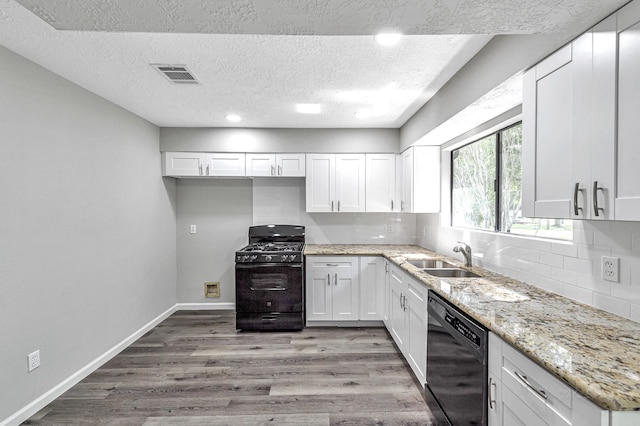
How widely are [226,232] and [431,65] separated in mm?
3252

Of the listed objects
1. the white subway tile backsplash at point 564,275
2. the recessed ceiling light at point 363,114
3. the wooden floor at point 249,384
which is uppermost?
the recessed ceiling light at point 363,114

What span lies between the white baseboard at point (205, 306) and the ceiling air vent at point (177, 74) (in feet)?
9.78

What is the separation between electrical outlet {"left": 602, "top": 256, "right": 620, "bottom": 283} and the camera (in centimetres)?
144

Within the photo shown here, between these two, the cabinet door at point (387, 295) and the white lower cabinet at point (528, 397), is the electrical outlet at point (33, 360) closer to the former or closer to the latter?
the white lower cabinet at point (528, 397)

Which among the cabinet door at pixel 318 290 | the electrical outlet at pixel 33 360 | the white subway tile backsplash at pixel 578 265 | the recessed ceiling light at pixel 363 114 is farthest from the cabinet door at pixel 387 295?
the electrical outlet at pixel 33 360

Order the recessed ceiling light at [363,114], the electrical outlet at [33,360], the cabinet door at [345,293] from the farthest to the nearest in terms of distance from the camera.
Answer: the cabinet door at [345,293] < the recessed ceiling light at [363,114] < the electrical outlet at [33,360]

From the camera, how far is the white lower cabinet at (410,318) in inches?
88.3

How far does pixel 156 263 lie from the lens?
12.2 ft

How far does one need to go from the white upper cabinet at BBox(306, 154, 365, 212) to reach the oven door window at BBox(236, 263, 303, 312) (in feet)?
2.88

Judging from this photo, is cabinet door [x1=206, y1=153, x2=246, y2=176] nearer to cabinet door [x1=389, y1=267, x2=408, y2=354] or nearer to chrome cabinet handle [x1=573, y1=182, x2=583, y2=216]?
cabinet door [x1=389, y1=267, x2=408, y2=354]

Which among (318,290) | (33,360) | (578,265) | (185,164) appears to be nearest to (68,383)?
(33,360)

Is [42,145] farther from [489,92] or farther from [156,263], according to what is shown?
[489,92]

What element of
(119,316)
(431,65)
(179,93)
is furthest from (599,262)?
(119,316)

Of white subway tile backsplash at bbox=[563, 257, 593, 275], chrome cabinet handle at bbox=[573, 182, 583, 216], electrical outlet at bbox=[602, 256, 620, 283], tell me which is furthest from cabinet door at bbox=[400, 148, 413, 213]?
chrome cabinet handle at bbox=[573, 182, 583, 216]
